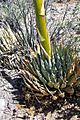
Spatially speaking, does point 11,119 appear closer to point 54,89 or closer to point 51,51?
A: point 54,89

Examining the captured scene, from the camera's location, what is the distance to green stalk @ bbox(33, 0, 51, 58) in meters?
3.49

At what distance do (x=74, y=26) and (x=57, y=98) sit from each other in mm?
1849

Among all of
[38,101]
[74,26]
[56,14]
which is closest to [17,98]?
[38,101]

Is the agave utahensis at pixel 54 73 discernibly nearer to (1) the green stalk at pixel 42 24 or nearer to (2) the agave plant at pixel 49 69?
(2) the agave plant at pixel 49 69

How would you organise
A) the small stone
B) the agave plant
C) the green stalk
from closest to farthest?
the green stalk, the agave plant, the small stone

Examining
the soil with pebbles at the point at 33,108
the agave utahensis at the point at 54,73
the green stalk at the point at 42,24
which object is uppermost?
the green stalk at the point at 42,24

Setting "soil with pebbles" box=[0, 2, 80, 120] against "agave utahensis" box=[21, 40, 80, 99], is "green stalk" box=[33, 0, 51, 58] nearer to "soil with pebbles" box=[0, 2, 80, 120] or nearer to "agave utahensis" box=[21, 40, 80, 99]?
"agave utahensis" box=[21, 40, 80, 99]

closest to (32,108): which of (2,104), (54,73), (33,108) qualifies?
(33,108)

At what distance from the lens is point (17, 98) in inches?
153

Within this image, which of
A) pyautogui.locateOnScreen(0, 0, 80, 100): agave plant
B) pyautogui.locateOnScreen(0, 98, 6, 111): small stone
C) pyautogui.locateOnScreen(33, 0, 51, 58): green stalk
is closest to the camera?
pyautogui.locateOnScreen(33, 0, 51, 58): green stalk

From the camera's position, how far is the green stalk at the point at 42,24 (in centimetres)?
349

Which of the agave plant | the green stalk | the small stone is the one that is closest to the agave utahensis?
the agave plant

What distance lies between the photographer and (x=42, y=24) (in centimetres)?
359

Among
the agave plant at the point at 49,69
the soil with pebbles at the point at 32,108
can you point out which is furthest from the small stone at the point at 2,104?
the agave plant at the point at 49,69
